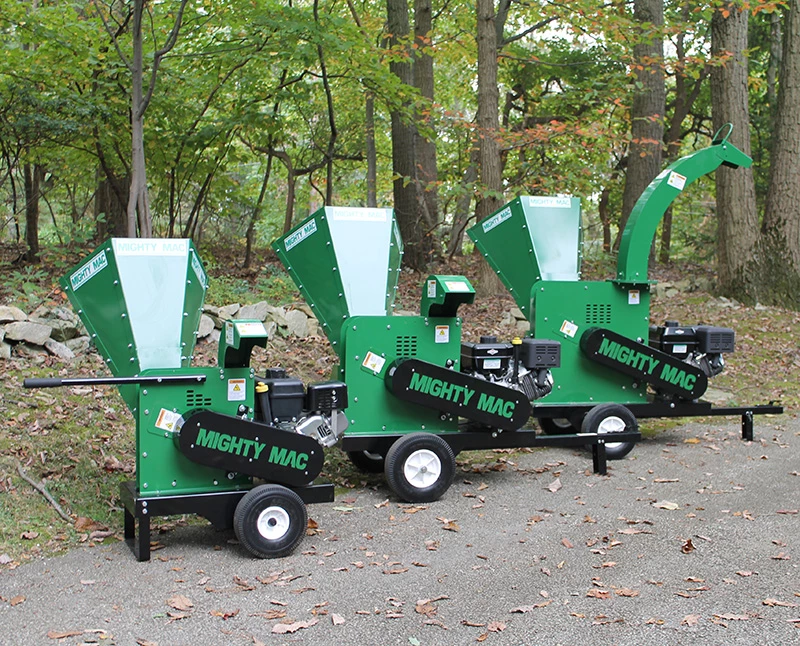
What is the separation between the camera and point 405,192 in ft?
46.0

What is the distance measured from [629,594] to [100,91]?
330 inches

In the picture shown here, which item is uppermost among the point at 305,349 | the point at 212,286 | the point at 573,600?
the point at 212,286

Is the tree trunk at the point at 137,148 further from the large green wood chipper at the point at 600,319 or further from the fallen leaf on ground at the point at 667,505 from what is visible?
the fallen leaf on ground at the point at 667,505

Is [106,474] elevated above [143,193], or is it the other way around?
[143,193]

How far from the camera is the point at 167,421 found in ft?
15.2

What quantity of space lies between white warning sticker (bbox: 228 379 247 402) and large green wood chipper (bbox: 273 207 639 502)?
1150 mm

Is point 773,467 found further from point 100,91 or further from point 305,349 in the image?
point 100,91

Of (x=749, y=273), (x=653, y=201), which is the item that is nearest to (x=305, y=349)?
(x=653, y=201)

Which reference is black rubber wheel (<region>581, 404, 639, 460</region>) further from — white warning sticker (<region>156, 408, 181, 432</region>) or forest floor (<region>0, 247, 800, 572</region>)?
white warning sticker (<region>156, 408, 181, 432</region>)

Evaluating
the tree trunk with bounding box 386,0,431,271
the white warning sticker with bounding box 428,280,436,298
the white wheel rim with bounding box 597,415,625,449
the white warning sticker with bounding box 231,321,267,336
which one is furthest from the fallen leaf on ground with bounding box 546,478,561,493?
the tree trunk with bounding box 386,0,431,271

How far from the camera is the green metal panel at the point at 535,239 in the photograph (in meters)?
7.08

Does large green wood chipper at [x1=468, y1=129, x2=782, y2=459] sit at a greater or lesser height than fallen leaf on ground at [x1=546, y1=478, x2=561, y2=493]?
A: greater

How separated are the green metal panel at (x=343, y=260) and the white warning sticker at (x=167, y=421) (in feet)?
5.44

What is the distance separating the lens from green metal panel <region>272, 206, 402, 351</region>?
232 inches
